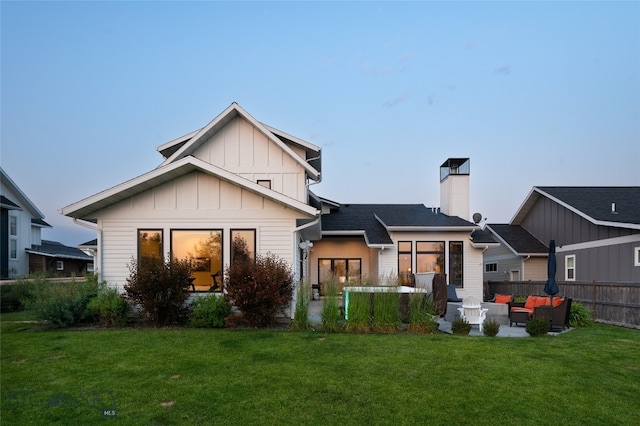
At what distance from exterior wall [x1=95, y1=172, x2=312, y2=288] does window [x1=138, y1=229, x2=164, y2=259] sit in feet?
0.41

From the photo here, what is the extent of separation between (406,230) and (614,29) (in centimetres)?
965

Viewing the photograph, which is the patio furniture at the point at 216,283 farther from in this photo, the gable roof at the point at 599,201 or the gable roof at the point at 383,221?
the gable roof at the point at 599,201

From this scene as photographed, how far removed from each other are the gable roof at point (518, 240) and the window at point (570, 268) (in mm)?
1478

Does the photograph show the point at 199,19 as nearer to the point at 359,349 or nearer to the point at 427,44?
the point at 427,44

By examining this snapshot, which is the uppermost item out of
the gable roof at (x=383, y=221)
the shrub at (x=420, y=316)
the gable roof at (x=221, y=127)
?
the gable roof at (x=221, y=127)

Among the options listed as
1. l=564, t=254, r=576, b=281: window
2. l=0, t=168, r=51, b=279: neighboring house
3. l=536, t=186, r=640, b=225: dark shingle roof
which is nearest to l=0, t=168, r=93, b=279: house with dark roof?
l=0, t=168, r=51, b=279: neighboring house

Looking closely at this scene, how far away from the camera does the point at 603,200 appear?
18281 mm

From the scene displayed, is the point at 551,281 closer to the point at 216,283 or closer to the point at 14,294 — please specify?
the point at 216,283

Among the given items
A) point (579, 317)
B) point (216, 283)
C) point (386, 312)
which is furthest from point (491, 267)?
point (216, 283)

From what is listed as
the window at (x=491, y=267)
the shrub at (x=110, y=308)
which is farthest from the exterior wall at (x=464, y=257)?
the shrub at (x=110, y=308)

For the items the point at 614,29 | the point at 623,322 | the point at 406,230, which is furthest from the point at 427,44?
the point at 623,322

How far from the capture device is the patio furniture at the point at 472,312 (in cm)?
1095

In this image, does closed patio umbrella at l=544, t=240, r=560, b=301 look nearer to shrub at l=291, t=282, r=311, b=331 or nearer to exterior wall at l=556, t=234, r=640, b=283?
exterior wall at l=556, t=234, r=640, b=283

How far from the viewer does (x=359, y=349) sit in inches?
304
